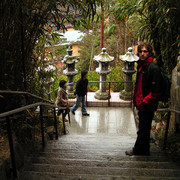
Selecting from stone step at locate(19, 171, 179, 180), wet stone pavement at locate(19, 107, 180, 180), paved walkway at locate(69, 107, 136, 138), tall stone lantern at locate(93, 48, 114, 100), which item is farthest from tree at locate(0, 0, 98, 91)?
tall stone lantern at locate(93, 48, 114, 100)

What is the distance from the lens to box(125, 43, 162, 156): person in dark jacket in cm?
240

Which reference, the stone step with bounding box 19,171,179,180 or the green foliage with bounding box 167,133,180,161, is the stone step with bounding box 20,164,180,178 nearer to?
the stone step with bounding box 19,171,179,180

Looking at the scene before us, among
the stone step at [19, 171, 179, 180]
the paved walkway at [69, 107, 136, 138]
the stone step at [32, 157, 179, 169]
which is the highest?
the stone step at [19, 171, 179, 180]

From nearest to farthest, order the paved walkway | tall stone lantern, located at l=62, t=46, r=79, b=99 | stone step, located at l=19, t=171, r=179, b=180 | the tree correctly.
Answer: stone step, located at l=19, t=171, r=179, b=180 → the tree → the paved walkway → tall stone lantern, located at l=62, t=46, r=79, b=99

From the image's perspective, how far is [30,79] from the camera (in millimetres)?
3311

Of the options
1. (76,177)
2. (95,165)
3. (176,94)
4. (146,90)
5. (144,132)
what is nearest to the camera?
(76,177)

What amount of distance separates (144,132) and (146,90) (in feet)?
1.85

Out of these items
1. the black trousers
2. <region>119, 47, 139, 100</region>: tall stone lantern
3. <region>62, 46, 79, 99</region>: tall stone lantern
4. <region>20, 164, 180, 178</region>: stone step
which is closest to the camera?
<region>20, 164, 180, 178</region>: stone step

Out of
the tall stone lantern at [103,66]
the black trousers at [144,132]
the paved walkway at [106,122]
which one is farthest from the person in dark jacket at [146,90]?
the tall stone lantern at [103,66]

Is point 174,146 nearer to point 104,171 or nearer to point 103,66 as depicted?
point 104,171

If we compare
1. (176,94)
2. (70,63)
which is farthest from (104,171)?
(70,63)

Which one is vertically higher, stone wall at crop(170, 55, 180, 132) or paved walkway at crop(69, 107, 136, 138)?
stone wall at crop(170, 55, 180, 132)

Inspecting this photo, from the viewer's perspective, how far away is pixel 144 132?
266 cm

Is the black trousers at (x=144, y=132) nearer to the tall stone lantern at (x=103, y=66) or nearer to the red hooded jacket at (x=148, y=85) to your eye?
the red hooded jacket at (x=148, y=85)
